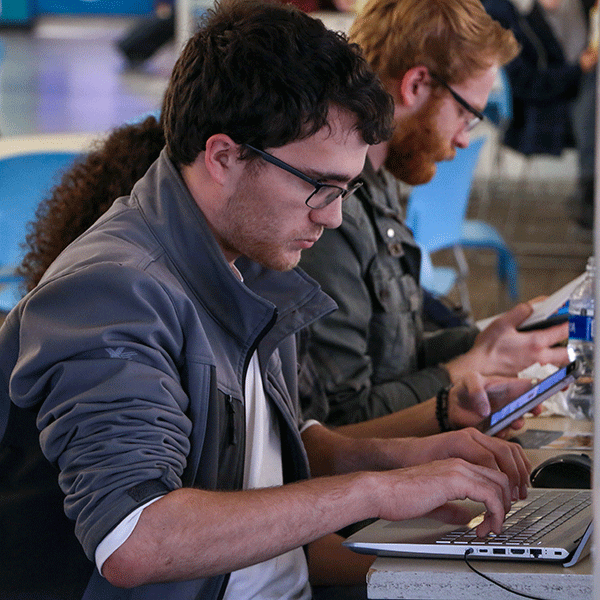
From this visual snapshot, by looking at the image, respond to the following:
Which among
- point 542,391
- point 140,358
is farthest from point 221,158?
point 542,391

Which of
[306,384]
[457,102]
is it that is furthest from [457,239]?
[306,384]

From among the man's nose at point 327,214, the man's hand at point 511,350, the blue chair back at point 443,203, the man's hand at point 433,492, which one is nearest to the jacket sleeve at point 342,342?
the man's hand at point 511,350

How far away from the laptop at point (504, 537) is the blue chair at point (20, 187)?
1.87 metres

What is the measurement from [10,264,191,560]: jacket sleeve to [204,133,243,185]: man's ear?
8.9 inches

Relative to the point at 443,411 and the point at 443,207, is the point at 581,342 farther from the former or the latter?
the point at 443,207

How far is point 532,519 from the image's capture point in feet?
4.00

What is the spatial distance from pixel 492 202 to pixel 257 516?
254 inches

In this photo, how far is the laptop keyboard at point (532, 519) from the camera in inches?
44.8

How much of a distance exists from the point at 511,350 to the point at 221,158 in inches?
36.0

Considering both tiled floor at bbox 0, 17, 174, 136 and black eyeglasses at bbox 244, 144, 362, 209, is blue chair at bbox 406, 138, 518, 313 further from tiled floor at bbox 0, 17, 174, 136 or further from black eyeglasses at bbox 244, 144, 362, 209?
tiled floor at bbox 0, 17, 174, 136

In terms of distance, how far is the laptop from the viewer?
3.59 feet

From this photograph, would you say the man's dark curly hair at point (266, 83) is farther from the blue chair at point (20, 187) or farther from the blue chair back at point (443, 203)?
the blue chair back at point (443, 203)

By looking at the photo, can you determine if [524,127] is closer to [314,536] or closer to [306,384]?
[306,384]

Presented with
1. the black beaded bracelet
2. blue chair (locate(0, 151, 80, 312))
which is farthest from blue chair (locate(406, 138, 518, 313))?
the black beaded bracelet
